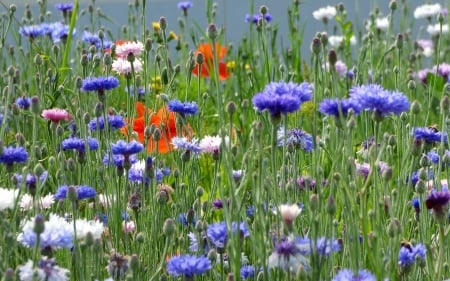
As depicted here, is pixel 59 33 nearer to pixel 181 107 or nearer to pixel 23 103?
pixel 23 103

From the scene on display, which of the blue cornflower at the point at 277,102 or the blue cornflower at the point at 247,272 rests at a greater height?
the blue cornflower at the point at 277,102

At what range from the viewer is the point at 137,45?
2.26 m

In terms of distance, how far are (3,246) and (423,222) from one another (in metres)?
0.68

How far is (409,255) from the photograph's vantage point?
140 cm

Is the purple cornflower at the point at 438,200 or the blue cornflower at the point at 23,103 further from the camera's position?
the blue cornflower at the point at 23,103

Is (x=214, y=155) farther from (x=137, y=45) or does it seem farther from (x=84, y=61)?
(x=137, y=45)

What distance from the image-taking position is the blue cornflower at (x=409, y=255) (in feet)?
4.58

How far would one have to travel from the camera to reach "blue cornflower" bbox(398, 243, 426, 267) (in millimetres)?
1397

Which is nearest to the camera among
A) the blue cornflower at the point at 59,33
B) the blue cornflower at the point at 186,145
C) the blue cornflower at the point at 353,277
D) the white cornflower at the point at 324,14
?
the blue cornflower at the point at 353,277

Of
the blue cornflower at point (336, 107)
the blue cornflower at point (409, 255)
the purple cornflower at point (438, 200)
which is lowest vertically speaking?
the blue cornflower at point (409, 255)

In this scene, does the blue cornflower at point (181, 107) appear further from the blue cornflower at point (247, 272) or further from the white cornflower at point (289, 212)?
the white cornflower at point (289, 212)

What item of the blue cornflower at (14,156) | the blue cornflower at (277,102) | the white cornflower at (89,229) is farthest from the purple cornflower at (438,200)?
the blue cornflower at (14,156)

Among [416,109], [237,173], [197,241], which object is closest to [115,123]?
[237,173]

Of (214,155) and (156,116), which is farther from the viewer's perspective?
(156,116)
